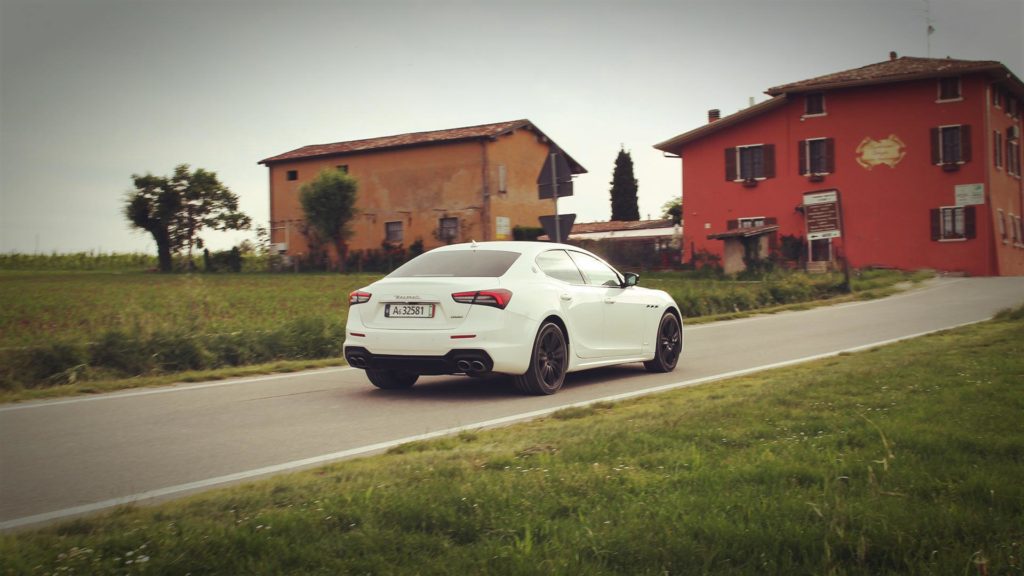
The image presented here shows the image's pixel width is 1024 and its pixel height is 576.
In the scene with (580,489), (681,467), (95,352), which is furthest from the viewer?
(95,352)

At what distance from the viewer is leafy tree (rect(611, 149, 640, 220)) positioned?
259ft

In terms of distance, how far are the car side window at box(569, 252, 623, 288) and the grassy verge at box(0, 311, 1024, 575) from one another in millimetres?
4080

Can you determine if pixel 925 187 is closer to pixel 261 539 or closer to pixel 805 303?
pixel 805 303

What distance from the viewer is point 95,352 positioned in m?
11.1

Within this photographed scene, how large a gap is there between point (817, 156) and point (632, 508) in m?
44.6

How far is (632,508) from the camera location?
4.30 metres

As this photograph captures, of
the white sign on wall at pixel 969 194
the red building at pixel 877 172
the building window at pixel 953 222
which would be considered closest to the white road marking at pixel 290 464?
the red building at pixel 877 172

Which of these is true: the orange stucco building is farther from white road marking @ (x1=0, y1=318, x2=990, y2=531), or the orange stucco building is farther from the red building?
white road marking @ (x1=0, y1=318, x2=990, y2=531)

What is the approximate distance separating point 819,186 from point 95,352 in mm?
40166

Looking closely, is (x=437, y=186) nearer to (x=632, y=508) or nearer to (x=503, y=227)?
(x=503, y=227)

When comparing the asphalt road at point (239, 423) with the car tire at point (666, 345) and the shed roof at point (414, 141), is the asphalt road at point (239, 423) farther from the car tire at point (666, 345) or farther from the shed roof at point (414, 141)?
the shed roof at point (414, 141)

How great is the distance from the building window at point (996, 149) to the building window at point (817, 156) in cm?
674

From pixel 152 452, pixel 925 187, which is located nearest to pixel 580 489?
pixel 152 452

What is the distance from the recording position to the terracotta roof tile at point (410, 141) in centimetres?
4978
